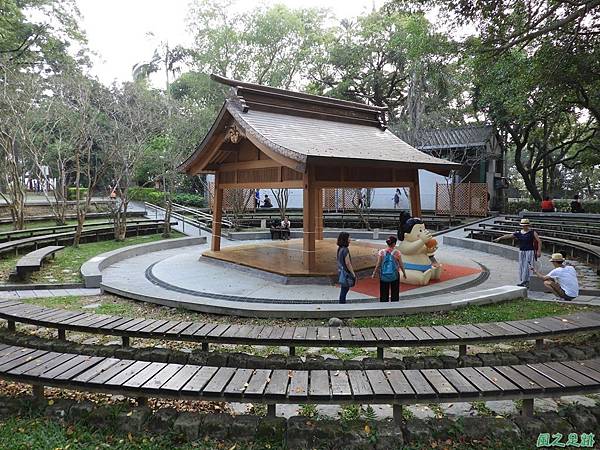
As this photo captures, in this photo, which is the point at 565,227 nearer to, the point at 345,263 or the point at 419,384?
the point at 345,263

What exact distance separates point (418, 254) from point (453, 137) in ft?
61.5

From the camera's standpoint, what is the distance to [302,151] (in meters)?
8.48

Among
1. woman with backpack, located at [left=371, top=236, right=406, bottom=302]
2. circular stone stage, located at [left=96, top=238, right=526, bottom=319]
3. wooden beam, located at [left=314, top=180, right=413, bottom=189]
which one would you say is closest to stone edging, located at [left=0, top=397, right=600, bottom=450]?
circular stone stage, located at [left=96, top=238, right=526, bottom=319]

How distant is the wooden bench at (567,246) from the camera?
11.4 m

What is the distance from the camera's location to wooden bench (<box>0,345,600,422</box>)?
3453 millimetres

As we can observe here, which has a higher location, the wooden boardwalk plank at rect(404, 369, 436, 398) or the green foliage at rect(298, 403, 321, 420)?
the wooden boardwalk plank at rect(404, 369, 436, 398)

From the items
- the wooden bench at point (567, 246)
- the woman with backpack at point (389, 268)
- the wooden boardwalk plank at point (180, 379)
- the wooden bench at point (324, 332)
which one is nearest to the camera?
the wooden boardwalk plank at point (180, 379)

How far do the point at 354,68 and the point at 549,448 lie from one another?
28750 mm

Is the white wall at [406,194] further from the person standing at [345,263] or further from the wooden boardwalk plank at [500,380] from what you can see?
the wooden boardwalk plank at [500,380]

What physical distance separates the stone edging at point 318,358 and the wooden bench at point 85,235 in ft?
29.1

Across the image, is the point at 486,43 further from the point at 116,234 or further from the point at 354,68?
the point at 354,68

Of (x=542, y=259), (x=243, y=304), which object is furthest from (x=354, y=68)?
(x=243, y=304)

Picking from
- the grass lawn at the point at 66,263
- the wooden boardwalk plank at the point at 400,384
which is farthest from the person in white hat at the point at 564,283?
the grass lawn at the point at 66,263

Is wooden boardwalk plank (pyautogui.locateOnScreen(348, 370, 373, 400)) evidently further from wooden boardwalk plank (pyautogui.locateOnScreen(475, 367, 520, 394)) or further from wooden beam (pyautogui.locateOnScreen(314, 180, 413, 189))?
wooden beam (pyautogui.locateOnScreen(314, 180, 413, 189))
